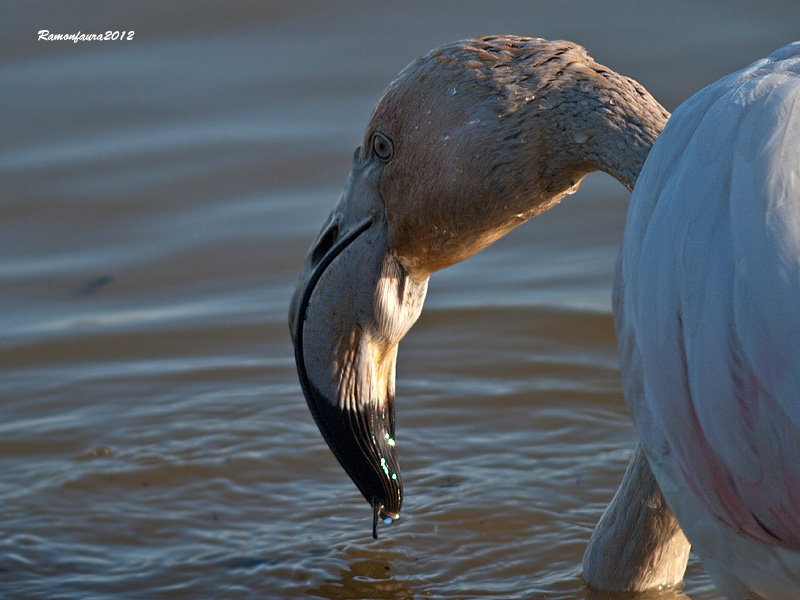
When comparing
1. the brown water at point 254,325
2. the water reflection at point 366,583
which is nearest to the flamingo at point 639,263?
the water reflection at point 366,583

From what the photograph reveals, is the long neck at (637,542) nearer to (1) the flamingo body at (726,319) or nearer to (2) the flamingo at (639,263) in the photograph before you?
(2) the flamingo at (639,263)

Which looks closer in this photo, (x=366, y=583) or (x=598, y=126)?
(x=598, y=126)

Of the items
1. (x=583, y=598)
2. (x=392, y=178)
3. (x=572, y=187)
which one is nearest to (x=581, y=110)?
(x=572, y=187)

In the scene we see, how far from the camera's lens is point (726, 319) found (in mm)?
1789

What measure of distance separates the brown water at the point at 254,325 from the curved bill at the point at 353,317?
0.59 metres

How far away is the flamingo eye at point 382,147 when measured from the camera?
2.62m

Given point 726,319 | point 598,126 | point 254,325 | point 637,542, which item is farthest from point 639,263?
point 254,325

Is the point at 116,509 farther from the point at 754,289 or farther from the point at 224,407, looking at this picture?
the point at 754,289

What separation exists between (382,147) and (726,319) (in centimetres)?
107

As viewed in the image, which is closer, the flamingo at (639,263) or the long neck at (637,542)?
the flamingo at (639,263)

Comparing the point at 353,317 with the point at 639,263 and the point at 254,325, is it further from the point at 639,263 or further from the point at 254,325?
the point at 254,325

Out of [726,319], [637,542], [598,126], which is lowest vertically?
[637,542]

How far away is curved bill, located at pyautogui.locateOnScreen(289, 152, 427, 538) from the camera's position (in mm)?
2664

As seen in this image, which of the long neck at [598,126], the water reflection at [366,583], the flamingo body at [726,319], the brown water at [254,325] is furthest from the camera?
the brown water at [254,325]
